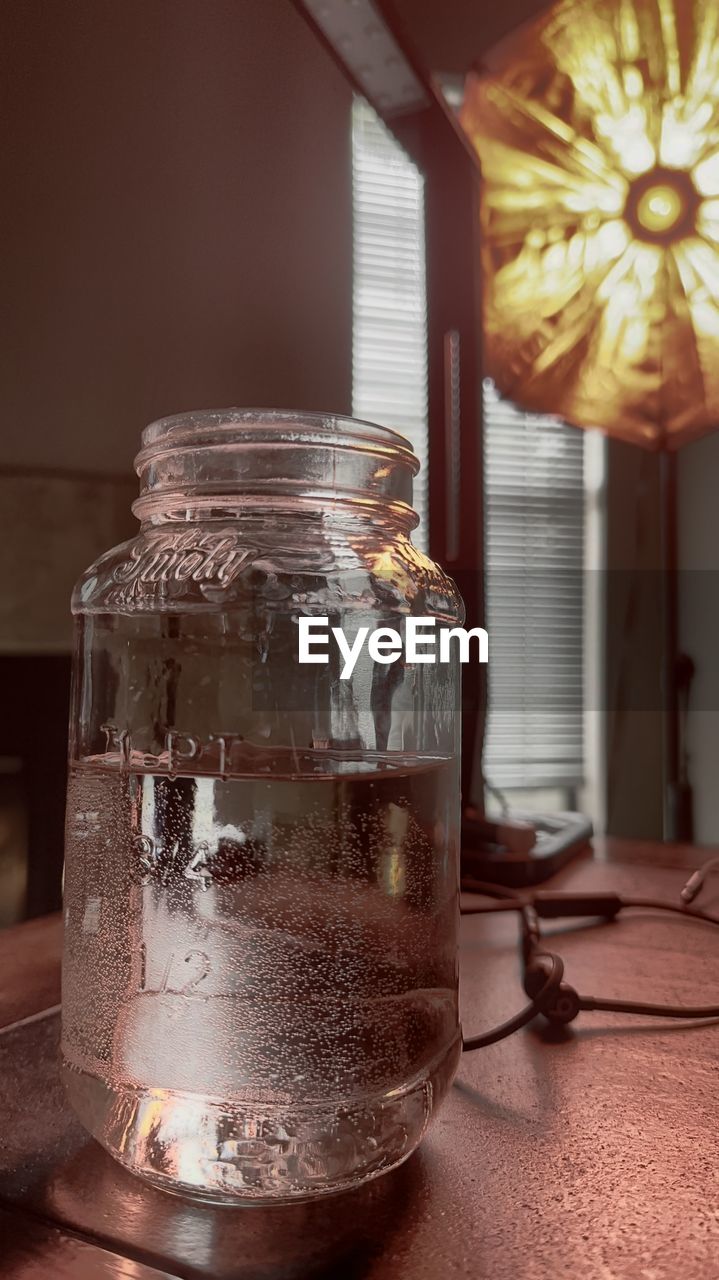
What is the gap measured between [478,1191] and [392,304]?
1518 mm

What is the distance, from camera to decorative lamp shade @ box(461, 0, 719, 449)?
88 centimetres

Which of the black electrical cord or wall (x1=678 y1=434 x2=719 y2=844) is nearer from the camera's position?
the black electrical cord

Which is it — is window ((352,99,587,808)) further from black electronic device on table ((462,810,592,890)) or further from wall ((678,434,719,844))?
black electronic device on table ((462,810,592,890))

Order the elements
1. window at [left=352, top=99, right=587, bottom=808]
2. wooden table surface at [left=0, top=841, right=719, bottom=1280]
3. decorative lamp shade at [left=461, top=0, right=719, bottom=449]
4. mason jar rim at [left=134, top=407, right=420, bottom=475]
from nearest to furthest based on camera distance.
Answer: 1. wooden table surface at [left=0, top=841, right=719, bottom=1280]
2. mason jar rim at [left=134, top=407, right=420, bottom=475]
3. decorative lamp shade at [left=461, top=0, right=719, bottom=449]
4. window at [left=352, top=99, right=587, bottom=808]

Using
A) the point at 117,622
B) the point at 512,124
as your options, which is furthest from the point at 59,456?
the point at 512,124

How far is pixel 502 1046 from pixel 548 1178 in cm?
15

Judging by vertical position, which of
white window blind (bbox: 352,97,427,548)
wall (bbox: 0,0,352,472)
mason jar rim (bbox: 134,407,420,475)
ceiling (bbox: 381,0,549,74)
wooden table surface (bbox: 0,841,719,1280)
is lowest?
wooden table surface (bbox: 0,841,719,1280)

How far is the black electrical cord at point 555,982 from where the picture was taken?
512 millimetres

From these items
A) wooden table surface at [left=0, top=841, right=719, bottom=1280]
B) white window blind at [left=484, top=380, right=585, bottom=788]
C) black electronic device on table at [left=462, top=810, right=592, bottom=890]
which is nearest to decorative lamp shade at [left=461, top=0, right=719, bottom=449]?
black electronic device on table at [left=462, top=810, right=592, bottom=890]

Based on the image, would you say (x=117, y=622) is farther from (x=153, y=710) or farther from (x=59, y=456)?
(x=59, y=456)

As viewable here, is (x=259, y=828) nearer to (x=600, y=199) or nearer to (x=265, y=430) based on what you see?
(x=265, y=430)

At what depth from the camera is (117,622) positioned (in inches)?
16.6

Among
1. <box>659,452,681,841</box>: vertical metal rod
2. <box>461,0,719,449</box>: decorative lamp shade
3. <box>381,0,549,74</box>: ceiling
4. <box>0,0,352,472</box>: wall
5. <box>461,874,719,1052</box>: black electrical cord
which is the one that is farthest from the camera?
<box>659,452,681,841</box>: vertical metal rod

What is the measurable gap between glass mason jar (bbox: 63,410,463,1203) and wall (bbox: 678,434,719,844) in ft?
6.39
